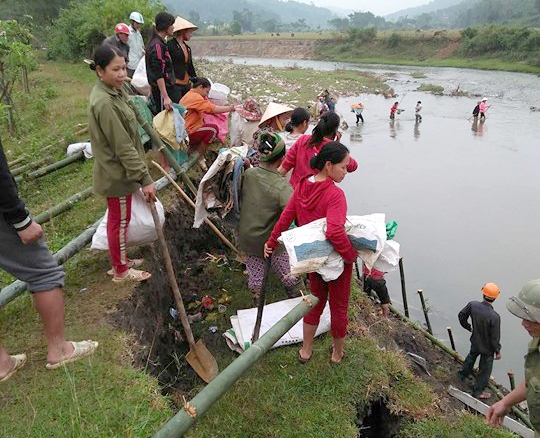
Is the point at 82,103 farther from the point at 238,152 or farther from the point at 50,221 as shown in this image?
the point at 238,152

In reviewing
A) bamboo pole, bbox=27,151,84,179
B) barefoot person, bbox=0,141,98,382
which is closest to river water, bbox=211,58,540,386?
barefoot person, bbox=0,141,98,382

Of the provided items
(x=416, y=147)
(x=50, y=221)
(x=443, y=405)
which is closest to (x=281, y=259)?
(x=443, y=405)

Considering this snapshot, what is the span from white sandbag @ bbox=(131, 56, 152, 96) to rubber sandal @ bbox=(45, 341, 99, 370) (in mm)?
4167

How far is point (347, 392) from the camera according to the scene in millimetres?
3537

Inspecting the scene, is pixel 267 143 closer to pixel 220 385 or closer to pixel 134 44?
pixel 220 385

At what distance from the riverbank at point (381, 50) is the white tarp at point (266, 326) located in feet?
149

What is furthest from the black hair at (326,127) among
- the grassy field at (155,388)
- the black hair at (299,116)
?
the grassy field at (155,388)

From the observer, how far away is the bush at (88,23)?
51.7ft

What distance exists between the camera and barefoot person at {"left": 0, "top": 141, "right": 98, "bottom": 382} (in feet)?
8.36

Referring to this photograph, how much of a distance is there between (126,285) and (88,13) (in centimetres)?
1611

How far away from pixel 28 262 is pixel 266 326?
222 centimetres

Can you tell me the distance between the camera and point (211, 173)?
4152 millimetres

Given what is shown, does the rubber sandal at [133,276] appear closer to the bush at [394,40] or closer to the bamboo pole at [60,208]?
the bamboo pole at [60,208]

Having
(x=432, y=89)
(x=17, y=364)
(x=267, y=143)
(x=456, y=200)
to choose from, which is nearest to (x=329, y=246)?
(x=267, y=143)
